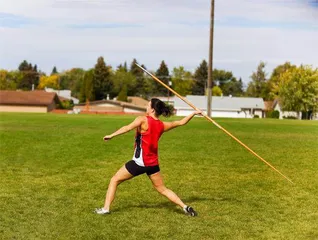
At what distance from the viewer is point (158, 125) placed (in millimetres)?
8469

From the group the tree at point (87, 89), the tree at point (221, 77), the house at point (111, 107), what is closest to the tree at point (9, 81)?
the house at point (111, 107)

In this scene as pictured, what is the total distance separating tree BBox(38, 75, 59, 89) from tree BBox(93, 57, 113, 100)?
2522 centimetres

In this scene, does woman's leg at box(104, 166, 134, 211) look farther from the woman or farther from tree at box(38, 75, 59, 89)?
tree at box(38, 75, 59, 89)

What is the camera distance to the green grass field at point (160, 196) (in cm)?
782

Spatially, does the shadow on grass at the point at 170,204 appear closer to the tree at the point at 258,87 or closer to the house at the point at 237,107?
the house at the point at 237,107

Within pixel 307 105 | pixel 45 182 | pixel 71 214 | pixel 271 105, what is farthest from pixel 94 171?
pixel 271 105

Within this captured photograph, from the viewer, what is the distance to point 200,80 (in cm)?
11475

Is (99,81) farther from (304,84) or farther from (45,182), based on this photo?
(45,182)

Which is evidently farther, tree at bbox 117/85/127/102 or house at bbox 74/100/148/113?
tree at bbox 117/85/127/102

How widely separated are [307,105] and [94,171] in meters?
47.2

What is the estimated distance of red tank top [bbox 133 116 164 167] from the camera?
842 centimetres

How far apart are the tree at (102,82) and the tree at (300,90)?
20.9 m

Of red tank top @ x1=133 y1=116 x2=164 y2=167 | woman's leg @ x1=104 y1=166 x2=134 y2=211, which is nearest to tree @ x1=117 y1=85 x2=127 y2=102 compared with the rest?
woman's leg @ x1=104 y1=166 x2=134 y2=211

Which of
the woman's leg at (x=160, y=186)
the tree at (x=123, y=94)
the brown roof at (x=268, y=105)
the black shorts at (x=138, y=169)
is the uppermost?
the black shorts at (x=138, y=169)
